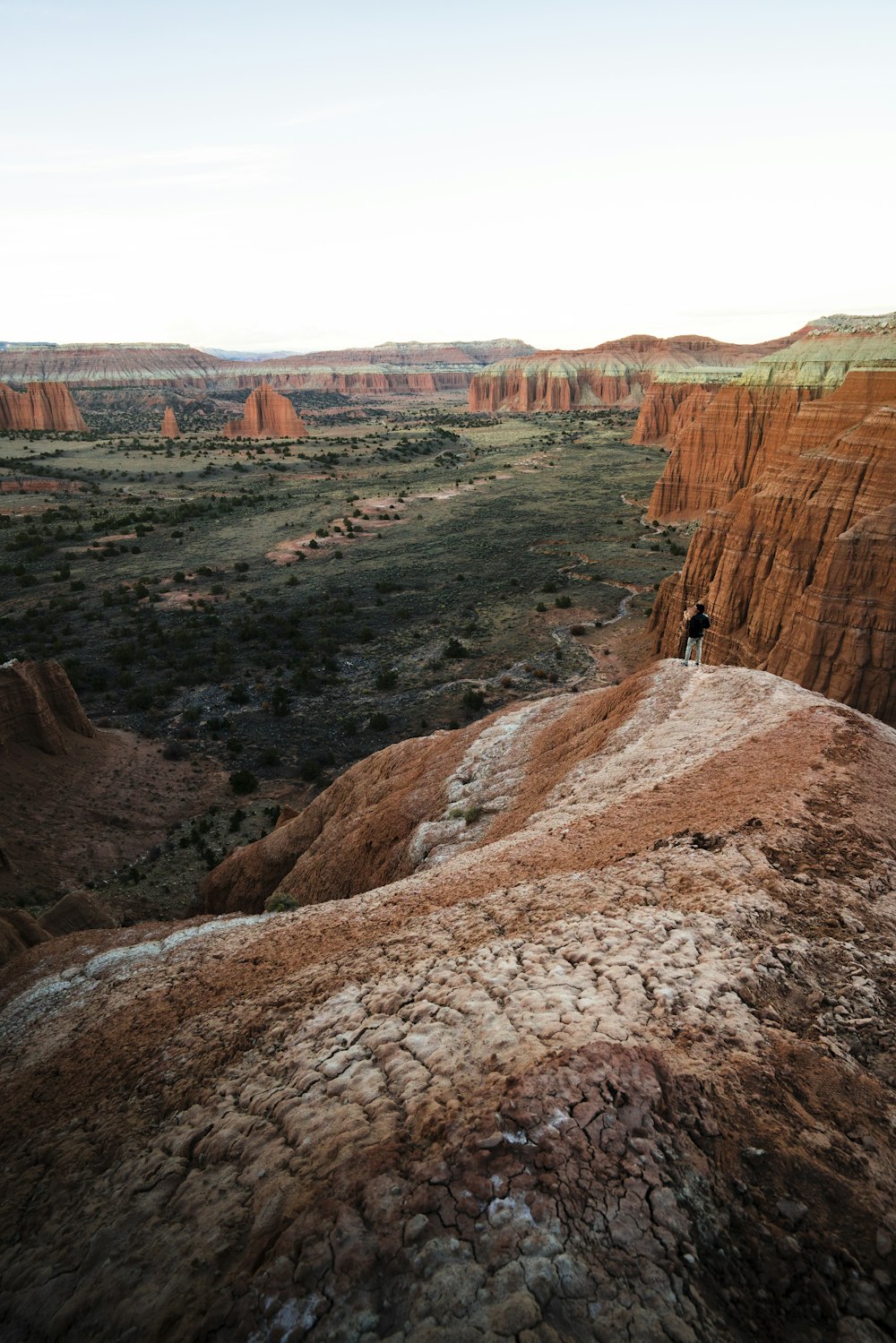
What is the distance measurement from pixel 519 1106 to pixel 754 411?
55.8m

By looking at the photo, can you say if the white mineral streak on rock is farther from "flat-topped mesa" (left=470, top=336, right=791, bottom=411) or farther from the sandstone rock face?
"flat-topped mesa" (left=470, top=336, right=791, bottom=411)

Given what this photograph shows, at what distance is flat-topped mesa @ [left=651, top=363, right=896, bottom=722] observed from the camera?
19641 mm

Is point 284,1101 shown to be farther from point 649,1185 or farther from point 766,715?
point 766,715

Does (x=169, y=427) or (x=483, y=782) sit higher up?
(x=483, y=782)

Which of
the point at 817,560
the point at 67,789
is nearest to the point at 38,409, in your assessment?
the point at 67,789

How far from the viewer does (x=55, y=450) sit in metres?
93.9

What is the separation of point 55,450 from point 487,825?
103m

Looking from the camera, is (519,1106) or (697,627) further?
(697,627)

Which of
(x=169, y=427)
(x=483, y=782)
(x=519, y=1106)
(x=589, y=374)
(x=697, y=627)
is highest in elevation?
A: (x=589, y=374)

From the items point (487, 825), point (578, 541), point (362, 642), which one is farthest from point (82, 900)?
point (578, 541)

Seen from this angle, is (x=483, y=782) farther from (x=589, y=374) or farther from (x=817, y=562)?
(x=589, y=374)

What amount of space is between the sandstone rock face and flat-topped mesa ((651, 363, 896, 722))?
22151 millimetres

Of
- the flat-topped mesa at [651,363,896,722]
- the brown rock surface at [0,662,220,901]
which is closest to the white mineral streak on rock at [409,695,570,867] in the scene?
the flat-topped mesa at [651,363,896,722]

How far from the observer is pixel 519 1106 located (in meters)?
4.18
